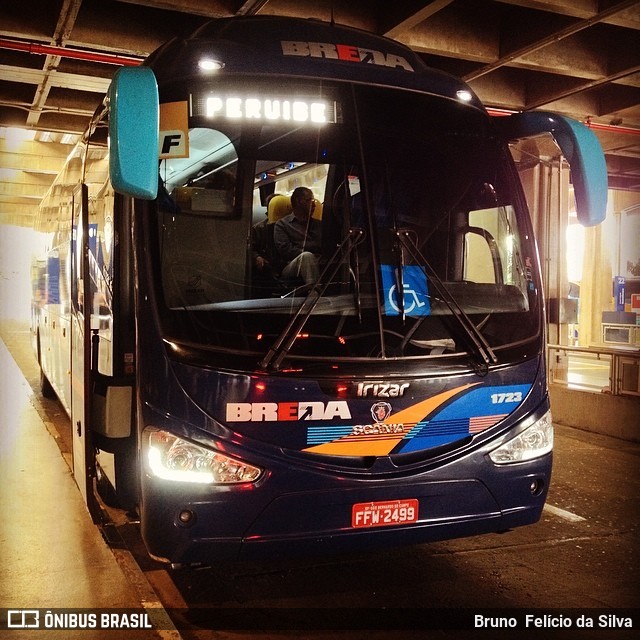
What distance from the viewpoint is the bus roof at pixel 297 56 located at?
4.31 metres

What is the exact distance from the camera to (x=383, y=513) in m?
4.00

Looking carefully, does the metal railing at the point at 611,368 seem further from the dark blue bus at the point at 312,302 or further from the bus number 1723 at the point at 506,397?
the bus number 1723 at the point at 506,397

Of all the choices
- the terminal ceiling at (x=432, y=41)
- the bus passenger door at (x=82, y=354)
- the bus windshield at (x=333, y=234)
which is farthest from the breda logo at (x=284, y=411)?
the terminal ceiling at (x=432, y=41)

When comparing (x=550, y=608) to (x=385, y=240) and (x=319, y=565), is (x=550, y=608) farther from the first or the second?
(x=385, y=240)

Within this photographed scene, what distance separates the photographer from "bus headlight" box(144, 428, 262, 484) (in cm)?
381

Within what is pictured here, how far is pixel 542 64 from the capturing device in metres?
Answer: 8.89

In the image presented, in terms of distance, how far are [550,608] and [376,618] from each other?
1.00 m

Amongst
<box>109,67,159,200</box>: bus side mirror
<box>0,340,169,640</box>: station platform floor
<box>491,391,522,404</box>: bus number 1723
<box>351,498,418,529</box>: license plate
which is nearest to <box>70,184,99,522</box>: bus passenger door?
<box>0,340,169,640</box>: station platform floor

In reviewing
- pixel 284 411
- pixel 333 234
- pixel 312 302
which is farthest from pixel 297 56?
pixel 284 411

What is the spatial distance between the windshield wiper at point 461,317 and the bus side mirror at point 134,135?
1.43 meters

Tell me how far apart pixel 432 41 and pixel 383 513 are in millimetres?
6059

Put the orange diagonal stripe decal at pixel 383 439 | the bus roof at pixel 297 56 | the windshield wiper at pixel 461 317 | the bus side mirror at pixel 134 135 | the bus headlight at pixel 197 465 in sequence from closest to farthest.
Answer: the bus side mirror at pixel 134 135
the bus headlight at pixel 197 465
the orange diagonal stripe decal at pixel 383 439
the windshield wiper at pixel 461 317
the bus roof at pixel 297 56

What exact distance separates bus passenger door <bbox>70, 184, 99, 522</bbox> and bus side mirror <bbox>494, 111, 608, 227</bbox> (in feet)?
9.40

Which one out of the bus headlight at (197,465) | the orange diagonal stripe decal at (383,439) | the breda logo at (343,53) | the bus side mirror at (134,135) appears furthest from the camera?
the breda logo at (343,53)
